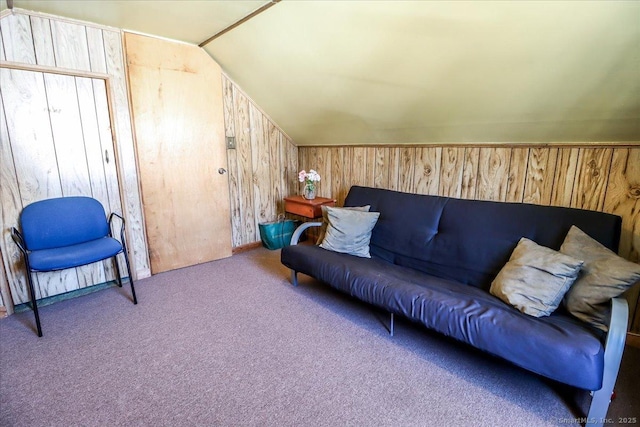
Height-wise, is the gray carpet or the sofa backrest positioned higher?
the sofa backrest

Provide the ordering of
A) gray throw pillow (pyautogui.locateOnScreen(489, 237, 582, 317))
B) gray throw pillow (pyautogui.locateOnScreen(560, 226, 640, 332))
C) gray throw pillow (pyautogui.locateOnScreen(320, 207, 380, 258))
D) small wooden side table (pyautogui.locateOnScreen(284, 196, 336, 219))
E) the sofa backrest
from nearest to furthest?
gray throw pillow (pyautogui.locateOnScreen(560, 226, 640, 332)) < gray throw pillow (pyautogui.locateOnScreen(489, 237, 582, 317)) < the sofa backrest < gray throw pillow (pyautogui.locateOnScreen(320, 207, 380, 258)) < small wooden side table (pyautogui.locateOnScreen(284, 196, 336, 219))

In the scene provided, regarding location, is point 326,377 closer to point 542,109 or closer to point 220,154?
point 542,109

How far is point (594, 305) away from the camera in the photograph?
5.09 ft

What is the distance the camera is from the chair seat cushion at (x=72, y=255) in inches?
84.7

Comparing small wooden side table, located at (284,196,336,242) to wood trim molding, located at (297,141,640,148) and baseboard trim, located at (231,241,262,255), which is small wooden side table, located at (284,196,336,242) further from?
wood trim molding, located at (297,141,640,148)

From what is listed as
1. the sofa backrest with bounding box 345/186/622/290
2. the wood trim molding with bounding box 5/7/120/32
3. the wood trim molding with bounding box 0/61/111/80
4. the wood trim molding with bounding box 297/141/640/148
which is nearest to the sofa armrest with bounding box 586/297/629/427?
the sofa backrest with bounding box 345/186/622/290

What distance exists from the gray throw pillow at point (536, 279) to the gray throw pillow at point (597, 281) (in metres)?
0.05

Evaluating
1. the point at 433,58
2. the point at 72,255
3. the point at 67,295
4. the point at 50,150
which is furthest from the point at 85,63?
the point at 433,58

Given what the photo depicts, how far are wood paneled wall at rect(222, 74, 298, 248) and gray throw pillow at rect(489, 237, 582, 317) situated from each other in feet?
8.90

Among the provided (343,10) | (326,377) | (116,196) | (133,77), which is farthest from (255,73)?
(326,377)

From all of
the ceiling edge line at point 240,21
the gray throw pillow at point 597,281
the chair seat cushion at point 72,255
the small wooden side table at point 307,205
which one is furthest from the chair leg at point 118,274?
the gray throw pillow at point 597,281

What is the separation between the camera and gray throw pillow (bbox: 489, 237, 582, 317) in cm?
164

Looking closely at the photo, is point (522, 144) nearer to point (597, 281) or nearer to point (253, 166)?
point (597, 281)

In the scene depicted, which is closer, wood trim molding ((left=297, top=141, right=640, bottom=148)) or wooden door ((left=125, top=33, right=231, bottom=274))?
wood trim molding ((left=297, top=141, right=640, bottom=148))
